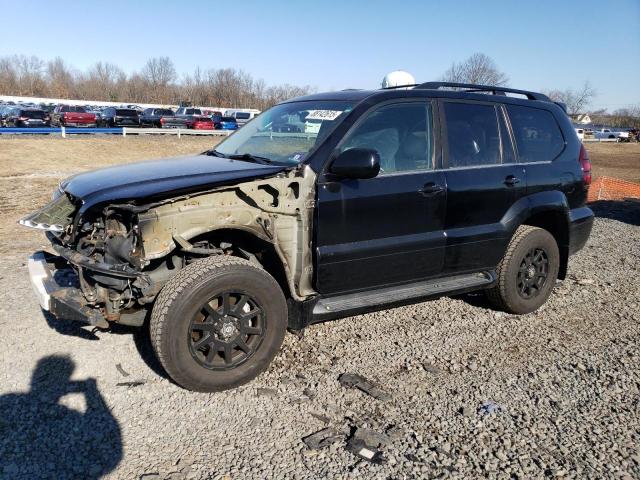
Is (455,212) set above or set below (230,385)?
above

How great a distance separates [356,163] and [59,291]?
2.12m

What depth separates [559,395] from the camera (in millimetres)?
3424

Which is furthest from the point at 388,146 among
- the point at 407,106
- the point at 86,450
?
the point at 86,450

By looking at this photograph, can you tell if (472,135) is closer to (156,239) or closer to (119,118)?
(156,239)

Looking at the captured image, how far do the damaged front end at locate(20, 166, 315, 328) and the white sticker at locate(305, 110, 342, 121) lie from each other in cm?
61

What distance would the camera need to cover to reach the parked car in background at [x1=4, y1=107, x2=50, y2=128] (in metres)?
33.1

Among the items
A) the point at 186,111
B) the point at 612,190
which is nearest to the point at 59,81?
the point at 186,111

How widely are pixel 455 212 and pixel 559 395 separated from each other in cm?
153

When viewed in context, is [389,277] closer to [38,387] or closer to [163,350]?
[163,350]

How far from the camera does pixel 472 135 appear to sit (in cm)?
435

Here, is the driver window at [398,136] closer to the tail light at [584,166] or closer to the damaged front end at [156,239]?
the damaged front end at [156,239]

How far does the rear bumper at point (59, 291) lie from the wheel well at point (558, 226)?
380cm

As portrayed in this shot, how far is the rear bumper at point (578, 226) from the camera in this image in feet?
16.5

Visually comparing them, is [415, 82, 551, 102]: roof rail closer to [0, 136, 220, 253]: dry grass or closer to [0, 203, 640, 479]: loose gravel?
[0, 203, 640, 479]: loose gravel
